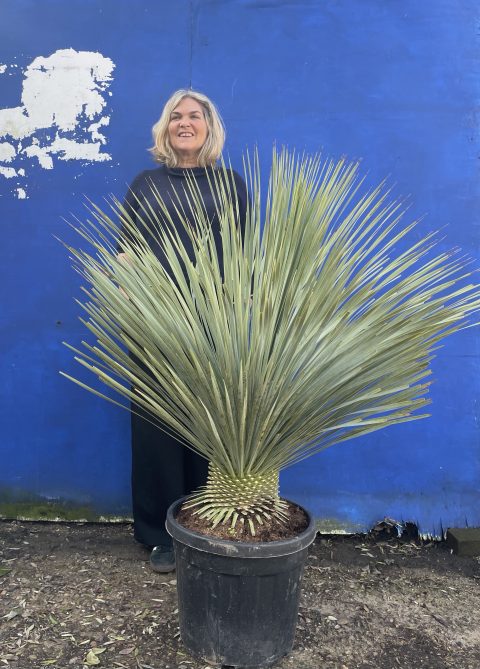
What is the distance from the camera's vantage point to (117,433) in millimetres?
2568

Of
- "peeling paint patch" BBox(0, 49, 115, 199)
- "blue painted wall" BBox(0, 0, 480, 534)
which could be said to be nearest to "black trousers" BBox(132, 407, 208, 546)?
"blue painted wall" BBox(0, 0, 480, 534)

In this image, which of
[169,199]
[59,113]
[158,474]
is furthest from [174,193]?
[158,474]

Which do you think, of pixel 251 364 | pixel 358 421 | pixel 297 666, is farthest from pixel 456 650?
pixel 251 364

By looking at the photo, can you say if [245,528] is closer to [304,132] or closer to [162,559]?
[162,559]

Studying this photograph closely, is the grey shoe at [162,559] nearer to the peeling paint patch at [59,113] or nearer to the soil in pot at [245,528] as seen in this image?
the soil in pot at [245,528]

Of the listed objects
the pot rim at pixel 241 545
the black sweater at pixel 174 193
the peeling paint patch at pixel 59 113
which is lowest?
the pot rim at pixel 241 545

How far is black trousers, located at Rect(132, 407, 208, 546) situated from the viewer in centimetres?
216

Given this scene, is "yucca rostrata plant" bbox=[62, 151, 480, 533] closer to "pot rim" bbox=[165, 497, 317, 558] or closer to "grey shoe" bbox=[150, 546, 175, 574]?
"pot rim" bbox=[165, 497, 317, 558]

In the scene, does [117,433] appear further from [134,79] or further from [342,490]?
[134,79]

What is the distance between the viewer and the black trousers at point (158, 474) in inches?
85.0

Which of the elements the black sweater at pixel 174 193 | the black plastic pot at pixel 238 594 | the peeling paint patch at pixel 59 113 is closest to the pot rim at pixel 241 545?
the black plastic pot at pixel 238 594

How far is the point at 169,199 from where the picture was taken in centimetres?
209

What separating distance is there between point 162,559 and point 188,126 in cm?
160

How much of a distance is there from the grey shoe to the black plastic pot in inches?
19.0
